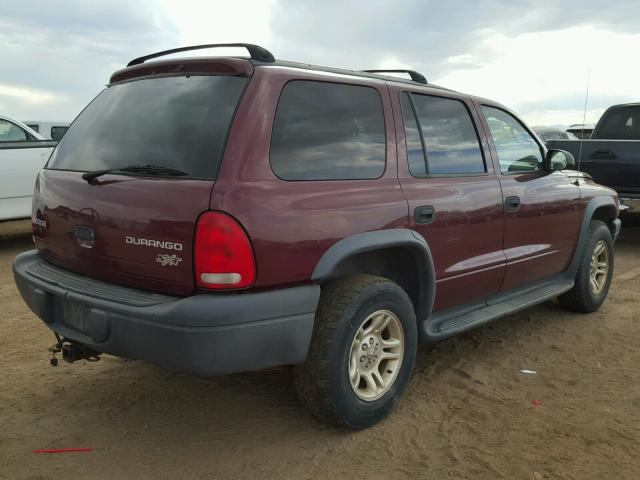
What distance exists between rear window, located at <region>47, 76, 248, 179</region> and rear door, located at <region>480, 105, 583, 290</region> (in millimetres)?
2017

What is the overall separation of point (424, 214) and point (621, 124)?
7.61 metres

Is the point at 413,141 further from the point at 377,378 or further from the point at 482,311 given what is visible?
the point at 377,378

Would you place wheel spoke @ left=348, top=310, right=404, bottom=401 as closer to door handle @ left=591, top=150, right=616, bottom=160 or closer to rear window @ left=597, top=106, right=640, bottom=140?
door handle @ left=591, top=150, right=616, bottom=160

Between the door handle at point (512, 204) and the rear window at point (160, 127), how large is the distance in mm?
1962

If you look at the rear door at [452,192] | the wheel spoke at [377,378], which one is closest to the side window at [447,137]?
the rear door at [452,192]

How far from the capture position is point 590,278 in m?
4.99

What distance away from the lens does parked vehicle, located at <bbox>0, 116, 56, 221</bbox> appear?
7.41m

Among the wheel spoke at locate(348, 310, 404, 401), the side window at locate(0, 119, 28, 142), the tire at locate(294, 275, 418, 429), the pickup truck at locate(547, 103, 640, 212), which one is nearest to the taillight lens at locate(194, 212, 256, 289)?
the tire at locate(294, 275, 418, 429)

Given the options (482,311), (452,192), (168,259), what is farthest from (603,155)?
(168,259)

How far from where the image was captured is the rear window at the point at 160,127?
8.64ft

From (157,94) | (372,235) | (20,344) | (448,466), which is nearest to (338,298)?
(372,235)

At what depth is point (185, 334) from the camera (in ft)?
7.89

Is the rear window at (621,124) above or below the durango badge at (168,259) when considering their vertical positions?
above

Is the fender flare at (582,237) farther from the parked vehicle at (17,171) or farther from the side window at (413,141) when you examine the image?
the parked vehicle at (17,171)
